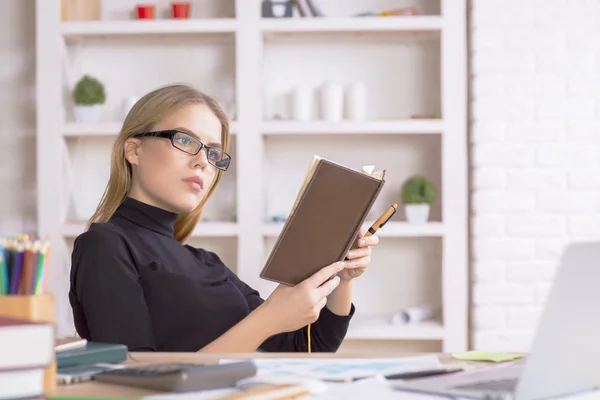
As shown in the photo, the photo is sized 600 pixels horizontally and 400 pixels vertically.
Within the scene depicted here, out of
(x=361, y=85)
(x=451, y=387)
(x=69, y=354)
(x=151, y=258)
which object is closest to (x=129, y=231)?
(x=151, y=258)

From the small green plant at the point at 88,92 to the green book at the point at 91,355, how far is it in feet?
7.68

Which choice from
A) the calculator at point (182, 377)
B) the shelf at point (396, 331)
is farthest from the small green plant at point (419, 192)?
the calculator at point (182, 377)

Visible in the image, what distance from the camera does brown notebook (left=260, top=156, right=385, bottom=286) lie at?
4.80 feet

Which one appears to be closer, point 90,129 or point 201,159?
point 201,159

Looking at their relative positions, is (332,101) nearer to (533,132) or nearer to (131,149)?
(533,132)

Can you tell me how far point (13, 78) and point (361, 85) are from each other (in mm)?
1547

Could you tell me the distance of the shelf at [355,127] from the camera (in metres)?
3.28

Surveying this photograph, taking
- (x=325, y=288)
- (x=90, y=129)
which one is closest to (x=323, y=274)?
(x=325, y=288)

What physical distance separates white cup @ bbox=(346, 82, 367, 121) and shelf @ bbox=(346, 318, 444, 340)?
86 cm

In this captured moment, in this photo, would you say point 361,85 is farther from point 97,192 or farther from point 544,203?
point 97,192

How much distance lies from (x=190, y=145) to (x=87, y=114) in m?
1.65

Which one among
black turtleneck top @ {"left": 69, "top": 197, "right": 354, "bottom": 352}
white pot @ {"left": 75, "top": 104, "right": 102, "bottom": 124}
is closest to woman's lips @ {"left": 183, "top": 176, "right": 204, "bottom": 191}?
black turtleneck top @ {"left": 69, "top": 197, "right": 354, "bottom": 352}

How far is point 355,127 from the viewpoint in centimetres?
329

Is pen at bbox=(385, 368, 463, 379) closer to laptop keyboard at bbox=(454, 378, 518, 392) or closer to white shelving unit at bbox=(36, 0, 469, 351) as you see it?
laptop keyboard at bbox=(454, 378, 518, 392)
